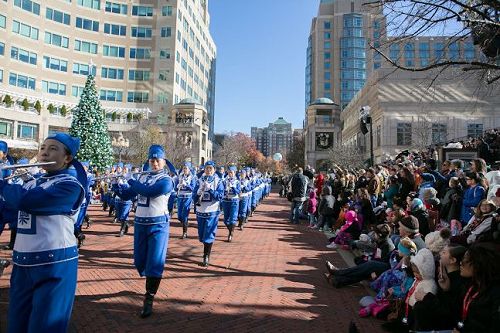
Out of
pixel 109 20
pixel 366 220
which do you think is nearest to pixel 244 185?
pixel 366 220

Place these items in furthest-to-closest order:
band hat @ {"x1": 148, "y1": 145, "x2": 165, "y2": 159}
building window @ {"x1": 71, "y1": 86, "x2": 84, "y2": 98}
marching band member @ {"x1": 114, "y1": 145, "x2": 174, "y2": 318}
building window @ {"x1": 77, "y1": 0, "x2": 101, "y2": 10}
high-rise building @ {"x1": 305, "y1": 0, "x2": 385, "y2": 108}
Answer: high-rise building @ {"x1": 305, "y1": 0, "x2": 385, "y2": 108}
building window @ {"x1": 77, "y1": 0, "x2": 101, "y2": 10}
building window @ {"x1": 71, "y1": 86, "x2": 84, "y2": 98}
band hat @ {"x1": 148, "y1": 145, "x2": 165, "y2": 159}
marching band member @ {"x1": 114, "y1": 145, "x2": 174, "y2": 318}

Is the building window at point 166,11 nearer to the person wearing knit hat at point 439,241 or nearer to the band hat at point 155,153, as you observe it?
the band hat at point 155,153

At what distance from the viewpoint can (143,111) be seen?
55375 mm

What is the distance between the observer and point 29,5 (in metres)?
47.4

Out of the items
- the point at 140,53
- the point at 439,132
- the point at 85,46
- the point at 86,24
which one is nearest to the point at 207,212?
the point at 439,132

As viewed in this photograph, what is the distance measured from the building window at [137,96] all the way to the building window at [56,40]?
10425 millimetres

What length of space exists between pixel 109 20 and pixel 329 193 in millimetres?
52769

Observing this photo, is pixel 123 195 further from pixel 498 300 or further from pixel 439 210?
pixel 439 210

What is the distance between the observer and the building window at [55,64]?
164 feet

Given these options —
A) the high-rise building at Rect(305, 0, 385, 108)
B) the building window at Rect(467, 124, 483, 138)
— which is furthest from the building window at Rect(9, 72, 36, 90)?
the high-rise building at Rect(305, 0, 385, 108)

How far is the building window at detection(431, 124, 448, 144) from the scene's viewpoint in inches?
1498

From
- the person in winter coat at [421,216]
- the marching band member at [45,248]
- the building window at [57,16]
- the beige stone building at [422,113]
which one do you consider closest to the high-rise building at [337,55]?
the beige stone building at [422,113]

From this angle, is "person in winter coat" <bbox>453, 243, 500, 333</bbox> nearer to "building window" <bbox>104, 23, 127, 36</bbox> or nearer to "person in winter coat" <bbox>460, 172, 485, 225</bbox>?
"person in winter coat" <bbox>460, 172, 485, 225</bbox>

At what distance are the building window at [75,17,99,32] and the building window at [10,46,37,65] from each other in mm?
8204
